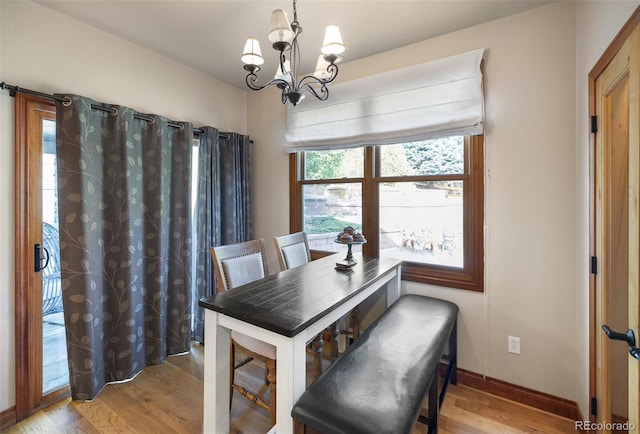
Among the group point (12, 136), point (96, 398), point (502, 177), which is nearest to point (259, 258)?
point (96, 398)

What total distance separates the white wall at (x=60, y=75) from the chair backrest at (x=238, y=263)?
1.30 m

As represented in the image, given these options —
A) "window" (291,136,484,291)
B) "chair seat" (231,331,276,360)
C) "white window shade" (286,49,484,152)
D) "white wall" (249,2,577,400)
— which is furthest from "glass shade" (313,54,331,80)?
"chair seat" (231,331,276,360)

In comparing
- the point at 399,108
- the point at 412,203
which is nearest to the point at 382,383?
the point at 412,203

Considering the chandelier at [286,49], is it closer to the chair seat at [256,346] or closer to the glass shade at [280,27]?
the glass shade at [280,27]

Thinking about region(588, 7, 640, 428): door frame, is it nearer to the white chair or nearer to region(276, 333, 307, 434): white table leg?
region(276, 333, 307, 434): white table leg

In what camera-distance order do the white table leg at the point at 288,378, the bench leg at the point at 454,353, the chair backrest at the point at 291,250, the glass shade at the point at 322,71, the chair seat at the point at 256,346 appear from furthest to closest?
the chair backrest at the point at 291,250, the bench leg at the point at 454,353, the glass shade at the point at 322,71, the chair seat at the point at 256,346, the white table leg at the point at 288,378

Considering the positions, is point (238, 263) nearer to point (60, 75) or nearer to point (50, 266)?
point (50, 266)

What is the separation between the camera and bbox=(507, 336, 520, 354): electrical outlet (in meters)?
1.98

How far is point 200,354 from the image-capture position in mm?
2590

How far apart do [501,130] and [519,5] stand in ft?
2.62

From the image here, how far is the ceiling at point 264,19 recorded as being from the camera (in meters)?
1.87

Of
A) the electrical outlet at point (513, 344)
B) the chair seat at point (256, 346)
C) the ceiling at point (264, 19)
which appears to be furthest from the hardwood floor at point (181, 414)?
the ceiling at point (264, 19)

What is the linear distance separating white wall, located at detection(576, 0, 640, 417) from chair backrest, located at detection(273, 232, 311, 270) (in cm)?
189

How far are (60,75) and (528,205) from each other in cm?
337
